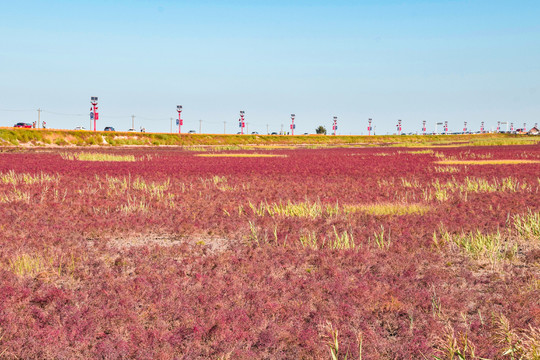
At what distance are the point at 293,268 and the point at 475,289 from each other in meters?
2.38

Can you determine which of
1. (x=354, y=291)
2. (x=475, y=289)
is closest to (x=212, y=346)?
(x=354, y=291)

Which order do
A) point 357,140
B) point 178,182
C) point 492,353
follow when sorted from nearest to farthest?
point 492,353 → point 178,182 → point 357,140

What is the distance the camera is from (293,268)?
23.0 feet

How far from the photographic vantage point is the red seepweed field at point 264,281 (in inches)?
179

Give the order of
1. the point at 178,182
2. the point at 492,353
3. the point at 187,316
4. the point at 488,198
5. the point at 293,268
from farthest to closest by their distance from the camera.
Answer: the point at 178,182, the point at 488,198, the point at 293,268, the point at 187,316, the point at 492,353

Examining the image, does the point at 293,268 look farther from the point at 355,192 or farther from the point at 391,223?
the point at 355,192

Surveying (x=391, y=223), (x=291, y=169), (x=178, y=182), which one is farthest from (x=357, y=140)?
(x=391, y=223)

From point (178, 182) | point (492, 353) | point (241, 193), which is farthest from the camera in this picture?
point (178, 182)

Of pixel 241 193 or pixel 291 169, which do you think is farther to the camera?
pixel 291 169

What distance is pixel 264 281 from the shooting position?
631 centimetres

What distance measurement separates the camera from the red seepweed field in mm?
4547

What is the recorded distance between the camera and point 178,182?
17812 millimetres

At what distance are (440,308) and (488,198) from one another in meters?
9.22

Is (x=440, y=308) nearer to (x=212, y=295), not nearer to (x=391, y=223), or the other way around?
Result: (x=212, y=295)
